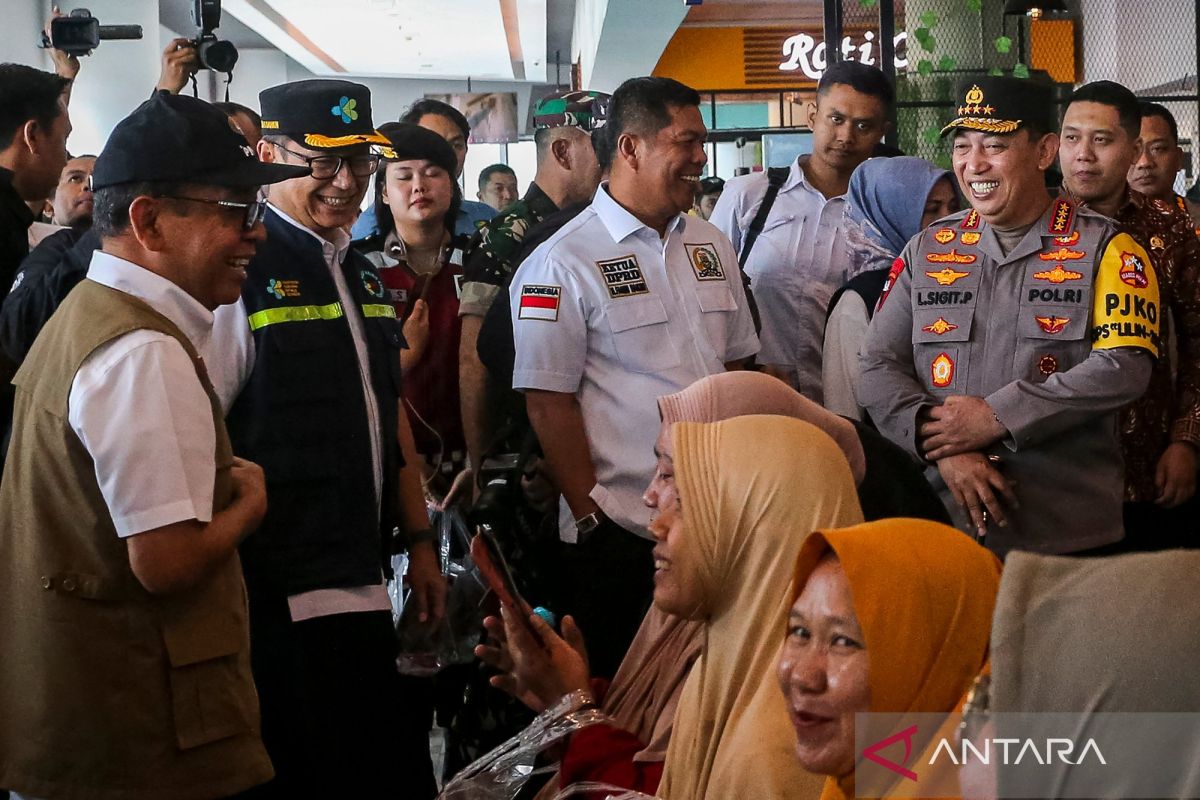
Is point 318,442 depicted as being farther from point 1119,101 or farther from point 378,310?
point 1119,101

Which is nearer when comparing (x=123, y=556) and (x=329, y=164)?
(x=123, y=556)

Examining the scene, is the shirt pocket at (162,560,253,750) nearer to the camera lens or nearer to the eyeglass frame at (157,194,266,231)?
the eyeglass frame at (157,194,266,231)

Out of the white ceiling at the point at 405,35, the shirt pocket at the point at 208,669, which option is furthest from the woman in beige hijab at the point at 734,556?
the white ceiling at the point at 405,35

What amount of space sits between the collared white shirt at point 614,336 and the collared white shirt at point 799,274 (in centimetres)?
55

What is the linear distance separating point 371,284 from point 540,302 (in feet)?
1.69

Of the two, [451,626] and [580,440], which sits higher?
[580,440]

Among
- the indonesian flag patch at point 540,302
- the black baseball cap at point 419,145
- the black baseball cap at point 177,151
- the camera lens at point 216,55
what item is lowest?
the indonesian flag patch at point 540,302

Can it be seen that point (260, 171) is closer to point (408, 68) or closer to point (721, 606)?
point (721, 606)

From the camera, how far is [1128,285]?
288 centimetres

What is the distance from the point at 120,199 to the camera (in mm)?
2055

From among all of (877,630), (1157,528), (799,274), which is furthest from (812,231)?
(877,630)

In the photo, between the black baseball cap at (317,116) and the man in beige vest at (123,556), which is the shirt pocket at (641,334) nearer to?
the black baseball cap at (317,116)

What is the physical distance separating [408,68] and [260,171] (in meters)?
18.5

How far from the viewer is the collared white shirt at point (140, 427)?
189 centimetres
